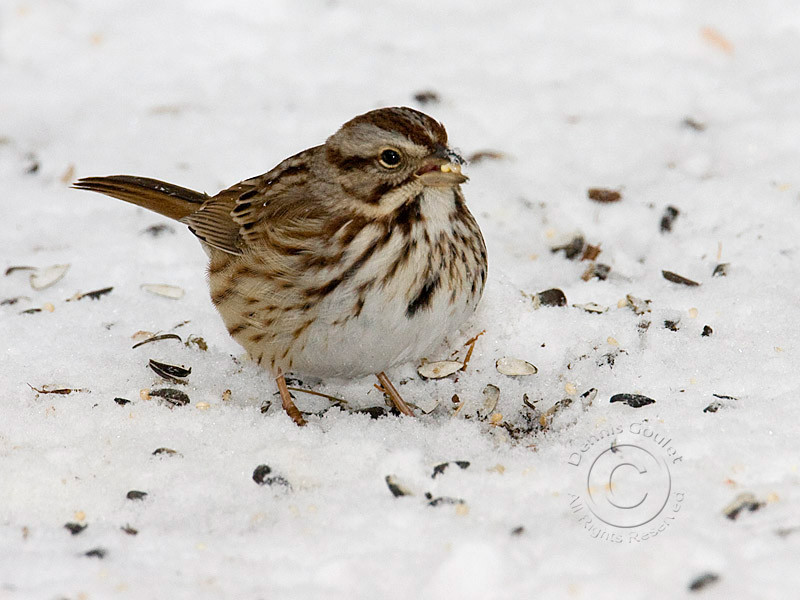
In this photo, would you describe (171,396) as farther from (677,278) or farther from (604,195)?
(604,195)

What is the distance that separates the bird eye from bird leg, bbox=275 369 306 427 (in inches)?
40.3

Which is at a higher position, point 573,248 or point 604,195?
point 604,195

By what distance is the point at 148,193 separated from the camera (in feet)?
16.7

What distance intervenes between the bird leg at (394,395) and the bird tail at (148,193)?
1306mm

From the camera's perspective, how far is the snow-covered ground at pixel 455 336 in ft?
10.7

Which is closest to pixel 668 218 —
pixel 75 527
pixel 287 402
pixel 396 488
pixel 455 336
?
pixel 455 336

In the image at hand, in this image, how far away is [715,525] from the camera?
3.25 metres

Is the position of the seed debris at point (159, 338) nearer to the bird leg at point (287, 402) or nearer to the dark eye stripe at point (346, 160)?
the bird leg at point (287, 402)

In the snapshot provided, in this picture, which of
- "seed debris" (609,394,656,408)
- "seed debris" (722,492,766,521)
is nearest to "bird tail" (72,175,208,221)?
"seed debris" (609,394,656,408)

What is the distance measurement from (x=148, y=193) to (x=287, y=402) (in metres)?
1.39

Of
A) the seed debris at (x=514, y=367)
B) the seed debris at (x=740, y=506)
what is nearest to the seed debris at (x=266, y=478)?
the seed debris at (x=514, y=367)

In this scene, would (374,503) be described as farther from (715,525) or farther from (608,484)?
(715,525)

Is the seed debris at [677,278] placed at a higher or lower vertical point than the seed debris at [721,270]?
lower

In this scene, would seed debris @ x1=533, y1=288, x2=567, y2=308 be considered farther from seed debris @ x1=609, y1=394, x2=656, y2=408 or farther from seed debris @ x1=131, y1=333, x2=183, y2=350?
seed debris @ x1=131, y1=333, x2=183, y2=350
